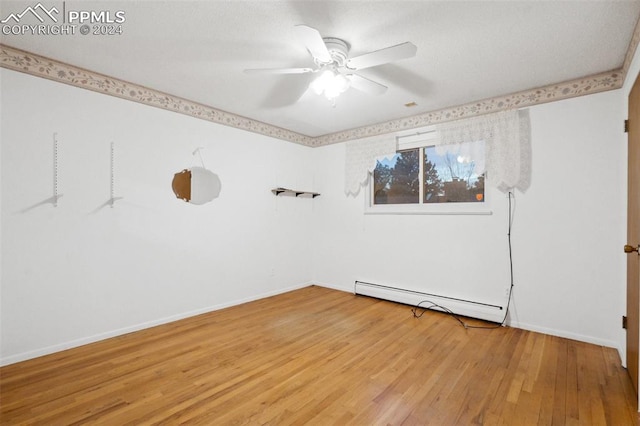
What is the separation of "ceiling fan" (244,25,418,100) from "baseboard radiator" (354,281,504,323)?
2610mm

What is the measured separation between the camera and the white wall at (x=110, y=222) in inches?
96.0

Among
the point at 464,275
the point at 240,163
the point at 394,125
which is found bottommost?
the point at 464,275

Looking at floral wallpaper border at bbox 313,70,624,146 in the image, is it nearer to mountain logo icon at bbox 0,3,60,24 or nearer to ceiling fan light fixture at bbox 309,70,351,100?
ceiling fan light fixture at bbox 309,70,351,100

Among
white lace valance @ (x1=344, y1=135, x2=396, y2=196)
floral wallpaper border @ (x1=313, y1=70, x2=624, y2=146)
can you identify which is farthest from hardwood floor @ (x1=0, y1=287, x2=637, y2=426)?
floral wallpaper border @ (x1=313, y1=70, x2=624, y2=146)

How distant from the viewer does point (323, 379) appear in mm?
2197

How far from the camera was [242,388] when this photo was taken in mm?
2074

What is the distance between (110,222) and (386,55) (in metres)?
2.93

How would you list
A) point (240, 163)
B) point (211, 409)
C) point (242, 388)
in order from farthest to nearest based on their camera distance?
point (240, 163), point (242, 388), point (211, 409)

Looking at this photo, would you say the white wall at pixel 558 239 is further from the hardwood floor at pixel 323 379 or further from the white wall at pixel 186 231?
the hardwood floor at pixel 323 379

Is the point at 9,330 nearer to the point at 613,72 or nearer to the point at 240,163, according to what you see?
the point at 240,163

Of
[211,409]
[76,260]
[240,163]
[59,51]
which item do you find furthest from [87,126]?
[211,409]

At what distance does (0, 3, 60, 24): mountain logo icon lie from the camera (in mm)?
1965

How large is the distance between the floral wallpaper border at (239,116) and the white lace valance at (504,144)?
0.12 m

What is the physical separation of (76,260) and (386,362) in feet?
9.60
